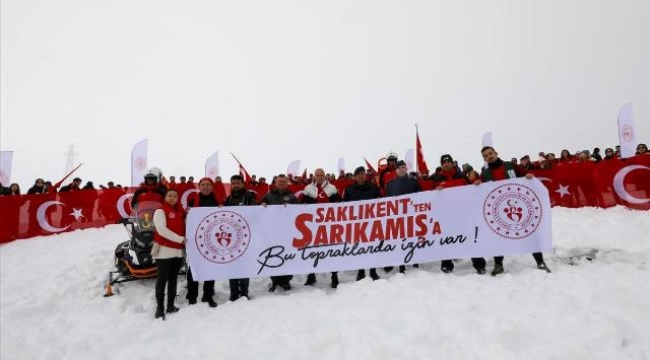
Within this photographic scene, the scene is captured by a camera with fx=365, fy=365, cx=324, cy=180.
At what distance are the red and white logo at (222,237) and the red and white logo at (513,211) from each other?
4080 mm

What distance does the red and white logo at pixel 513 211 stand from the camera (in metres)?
5.79

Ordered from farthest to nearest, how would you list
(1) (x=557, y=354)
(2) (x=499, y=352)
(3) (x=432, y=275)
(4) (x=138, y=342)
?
(3) (x=432, y=275)
(4) (x=138, y=342)
(2) (x=499, y=352)
(1) (x=557, y=354)

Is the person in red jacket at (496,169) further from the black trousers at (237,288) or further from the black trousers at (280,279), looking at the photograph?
the black trousers at (237,288)

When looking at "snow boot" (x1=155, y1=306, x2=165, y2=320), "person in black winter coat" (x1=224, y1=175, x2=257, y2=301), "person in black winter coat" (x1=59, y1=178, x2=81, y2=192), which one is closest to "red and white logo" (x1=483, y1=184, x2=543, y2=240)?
"person in black winter coat" (x1=224, y1=175, x2=257, y2=301)

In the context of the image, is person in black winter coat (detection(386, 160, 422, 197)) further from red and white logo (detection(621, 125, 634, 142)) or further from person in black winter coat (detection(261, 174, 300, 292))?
red and white logo (detection(621, 125, 634, 142))

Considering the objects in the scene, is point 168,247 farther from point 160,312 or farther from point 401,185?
point 401,185

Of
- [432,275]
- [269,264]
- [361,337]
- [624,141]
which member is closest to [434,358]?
[361,337]

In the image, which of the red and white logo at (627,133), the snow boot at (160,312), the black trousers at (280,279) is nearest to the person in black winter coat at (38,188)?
the snow boot at (160,312)

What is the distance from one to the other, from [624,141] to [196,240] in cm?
1489

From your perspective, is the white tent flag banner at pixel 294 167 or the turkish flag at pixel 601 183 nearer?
the turkish flag at pixel 601 183

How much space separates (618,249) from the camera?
21.5ft

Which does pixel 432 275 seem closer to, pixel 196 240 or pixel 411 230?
pixel 411 230

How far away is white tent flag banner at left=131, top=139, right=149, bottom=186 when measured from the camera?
55.5 ft

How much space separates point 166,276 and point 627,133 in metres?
15.6
